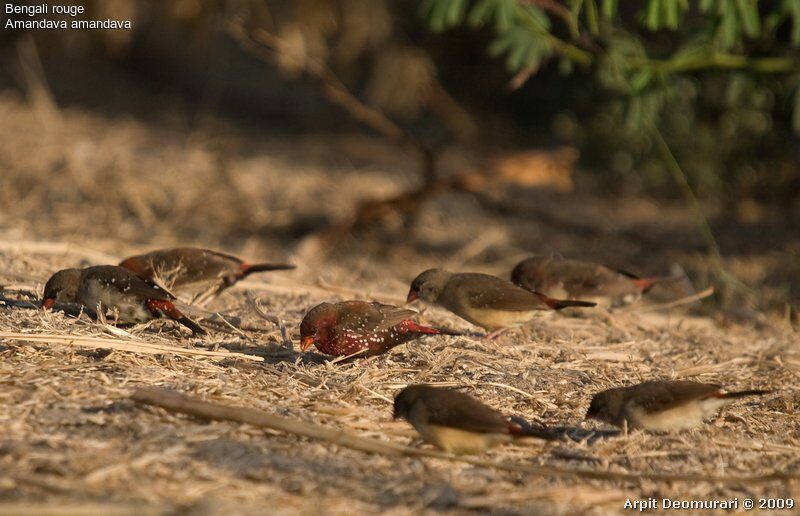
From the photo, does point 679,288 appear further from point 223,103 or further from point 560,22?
point 223,103

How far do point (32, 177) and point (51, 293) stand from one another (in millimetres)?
4948

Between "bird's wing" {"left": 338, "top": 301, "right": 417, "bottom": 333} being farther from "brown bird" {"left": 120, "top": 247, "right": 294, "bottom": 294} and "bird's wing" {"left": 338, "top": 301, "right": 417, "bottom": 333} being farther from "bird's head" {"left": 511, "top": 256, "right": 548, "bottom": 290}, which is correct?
"bird's head" {"left": 511, "top": 256, "right": 548, "bottom": 290}

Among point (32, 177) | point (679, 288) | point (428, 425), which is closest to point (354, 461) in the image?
point (428, 425)

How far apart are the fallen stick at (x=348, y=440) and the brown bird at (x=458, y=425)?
6 centimetres

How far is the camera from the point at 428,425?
3.71 metres

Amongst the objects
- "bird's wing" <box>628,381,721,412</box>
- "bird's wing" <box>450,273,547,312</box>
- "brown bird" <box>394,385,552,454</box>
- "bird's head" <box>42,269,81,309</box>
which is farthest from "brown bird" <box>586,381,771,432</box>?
"bird's head" <box>42,269,81,309</box>

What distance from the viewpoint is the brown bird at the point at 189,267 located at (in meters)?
5.46

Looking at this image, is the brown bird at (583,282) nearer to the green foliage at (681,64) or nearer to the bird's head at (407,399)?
the green foliage at (681,64)

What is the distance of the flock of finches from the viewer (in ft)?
12.3

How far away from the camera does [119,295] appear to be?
185 inches

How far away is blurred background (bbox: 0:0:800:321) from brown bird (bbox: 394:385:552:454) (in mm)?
2876

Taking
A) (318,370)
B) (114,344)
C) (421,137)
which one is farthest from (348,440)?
(421,137)

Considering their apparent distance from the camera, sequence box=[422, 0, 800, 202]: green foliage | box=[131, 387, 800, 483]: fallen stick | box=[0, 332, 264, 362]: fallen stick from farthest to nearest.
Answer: box=[422, 0, 800, 202]: green foliage, box=[0, 332, 264, 362]: fallen stick, box=[131, 387, 800, 483]: fallen stick

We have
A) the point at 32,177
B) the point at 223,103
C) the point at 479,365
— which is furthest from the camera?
the point at 223,103
